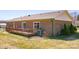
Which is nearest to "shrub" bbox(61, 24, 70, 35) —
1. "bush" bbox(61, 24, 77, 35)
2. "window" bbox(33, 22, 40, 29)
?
"bush" bbox(61, 24, 77, 35)

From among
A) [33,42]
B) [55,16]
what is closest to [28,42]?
[33,42]

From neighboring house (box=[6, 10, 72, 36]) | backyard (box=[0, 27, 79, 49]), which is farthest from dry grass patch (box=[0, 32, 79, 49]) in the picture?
neighboring house (box=[6, 10, 72, 36])

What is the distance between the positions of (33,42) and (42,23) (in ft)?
1.29

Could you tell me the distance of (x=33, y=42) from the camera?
655cm

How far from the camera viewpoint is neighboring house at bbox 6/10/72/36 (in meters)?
6.46

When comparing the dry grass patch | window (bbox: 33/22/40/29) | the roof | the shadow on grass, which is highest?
the roof

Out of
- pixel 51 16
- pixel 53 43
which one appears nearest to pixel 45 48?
pixel 53 43

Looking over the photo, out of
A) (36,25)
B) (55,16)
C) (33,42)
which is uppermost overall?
(55,16)

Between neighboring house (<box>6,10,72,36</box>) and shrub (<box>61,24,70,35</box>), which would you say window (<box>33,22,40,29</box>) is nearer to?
neighboring house (<box>6,10,72,36</box>)

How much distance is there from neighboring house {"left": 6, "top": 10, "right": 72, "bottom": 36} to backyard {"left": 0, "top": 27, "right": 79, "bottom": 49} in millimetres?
111

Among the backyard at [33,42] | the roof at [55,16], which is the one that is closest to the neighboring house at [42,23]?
the roof at [55,16]

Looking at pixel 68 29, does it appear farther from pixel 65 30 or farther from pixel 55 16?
pixel 55 16

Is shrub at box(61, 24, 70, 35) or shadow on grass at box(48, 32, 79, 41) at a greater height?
shrub at box(61, 24, 70, 35)
